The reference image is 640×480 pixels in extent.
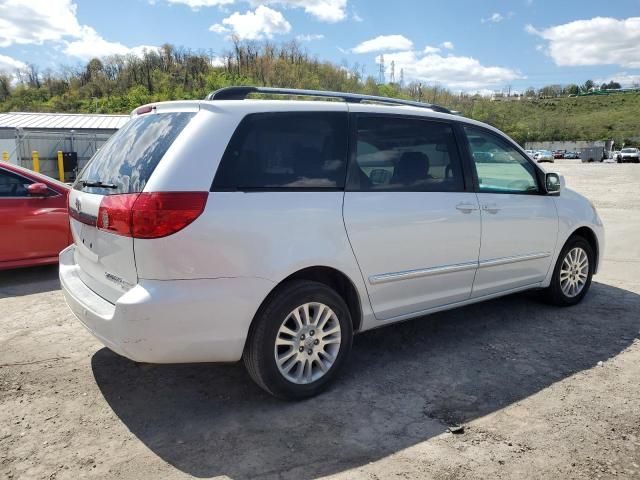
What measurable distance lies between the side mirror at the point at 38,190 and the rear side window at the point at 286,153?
4193 mm

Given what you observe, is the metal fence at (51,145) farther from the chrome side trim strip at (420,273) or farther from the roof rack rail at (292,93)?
the chrome side trim strip at (420,273)

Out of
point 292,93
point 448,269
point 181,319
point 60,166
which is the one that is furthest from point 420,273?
point 60,166

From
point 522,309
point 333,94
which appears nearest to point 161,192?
point 333,94

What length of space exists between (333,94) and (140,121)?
1313 millimetres

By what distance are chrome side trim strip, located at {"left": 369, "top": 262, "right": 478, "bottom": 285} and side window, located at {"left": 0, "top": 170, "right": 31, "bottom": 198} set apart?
184 inches

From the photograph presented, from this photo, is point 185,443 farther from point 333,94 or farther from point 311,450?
point 333,94

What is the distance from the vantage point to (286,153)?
3.17 m

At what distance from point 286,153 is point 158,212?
86 cm

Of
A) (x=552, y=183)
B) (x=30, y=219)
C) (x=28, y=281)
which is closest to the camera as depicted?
(x=552, y=183)

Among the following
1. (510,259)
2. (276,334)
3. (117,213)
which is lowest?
(276,334)

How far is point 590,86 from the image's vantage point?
186m

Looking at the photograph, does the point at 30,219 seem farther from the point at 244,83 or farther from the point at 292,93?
the point at 244,83

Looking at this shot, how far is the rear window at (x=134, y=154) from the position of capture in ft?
9.65

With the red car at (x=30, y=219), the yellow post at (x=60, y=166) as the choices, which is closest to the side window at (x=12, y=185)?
the red car at (x=30, y=219)
